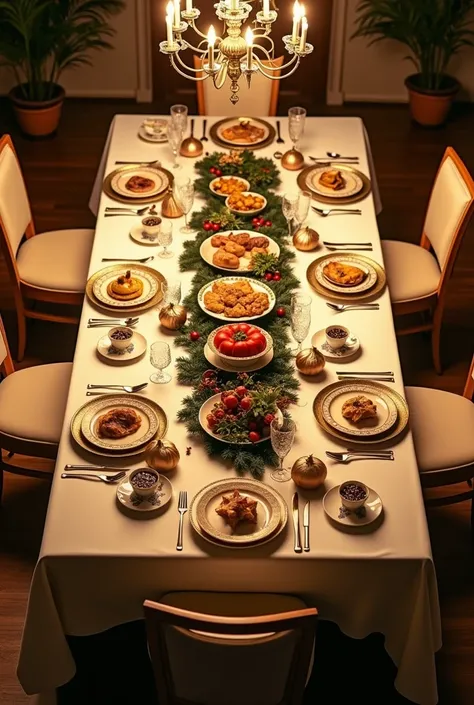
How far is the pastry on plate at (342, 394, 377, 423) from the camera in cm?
315

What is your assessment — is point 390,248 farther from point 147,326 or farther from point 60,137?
point 60,137

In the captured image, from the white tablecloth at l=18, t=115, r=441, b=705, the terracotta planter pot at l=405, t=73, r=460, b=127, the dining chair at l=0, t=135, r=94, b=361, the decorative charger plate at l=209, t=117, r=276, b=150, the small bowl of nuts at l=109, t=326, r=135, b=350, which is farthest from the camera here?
the terracotta planter pot at l=405, t=73, r=460, b=127

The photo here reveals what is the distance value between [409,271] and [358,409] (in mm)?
1463

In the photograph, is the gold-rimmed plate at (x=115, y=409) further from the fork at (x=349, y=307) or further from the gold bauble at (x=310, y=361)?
the fork at (x=349, y=307)

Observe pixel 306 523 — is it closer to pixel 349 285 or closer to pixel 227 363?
pixel 227 363

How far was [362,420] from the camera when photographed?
316cm

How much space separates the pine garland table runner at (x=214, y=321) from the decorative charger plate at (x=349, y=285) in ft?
0.34

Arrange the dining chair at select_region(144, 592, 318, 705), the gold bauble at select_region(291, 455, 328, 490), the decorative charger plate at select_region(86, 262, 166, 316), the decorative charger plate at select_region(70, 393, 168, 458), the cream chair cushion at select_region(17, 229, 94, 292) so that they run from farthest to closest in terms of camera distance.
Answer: the cream chair cushion at select_region(17, 229, 94, 292), the decorative charger plate at select_region(86, 262, 166, 316), the decorative charger plate at select_region(70, 393, 168, 458), the gold bauble at select_region(291, 455, 328, 490), the dining chair at select_region(144, 592, 318, 705)

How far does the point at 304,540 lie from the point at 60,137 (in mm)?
4371

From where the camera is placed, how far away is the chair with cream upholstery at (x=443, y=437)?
347 cm

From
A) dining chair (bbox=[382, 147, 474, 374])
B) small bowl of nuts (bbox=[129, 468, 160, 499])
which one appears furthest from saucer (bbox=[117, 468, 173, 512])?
dining chair (bbox=[382, 147, 474, 374])

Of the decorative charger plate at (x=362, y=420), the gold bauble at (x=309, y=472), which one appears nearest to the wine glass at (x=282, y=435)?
the gold bauble at (x=309, y=472)

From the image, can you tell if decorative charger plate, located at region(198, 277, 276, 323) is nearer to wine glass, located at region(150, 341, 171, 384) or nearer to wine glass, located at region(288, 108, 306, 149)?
wine glass, located at region(150, 341, 171, 384)

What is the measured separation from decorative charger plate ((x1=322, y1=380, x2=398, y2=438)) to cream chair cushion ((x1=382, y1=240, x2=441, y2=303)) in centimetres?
110
